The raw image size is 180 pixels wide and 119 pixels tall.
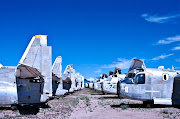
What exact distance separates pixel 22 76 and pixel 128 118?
24.4ft

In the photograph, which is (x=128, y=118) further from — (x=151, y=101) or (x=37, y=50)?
(x=37, y=50)

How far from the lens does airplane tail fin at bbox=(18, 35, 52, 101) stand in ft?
48.9

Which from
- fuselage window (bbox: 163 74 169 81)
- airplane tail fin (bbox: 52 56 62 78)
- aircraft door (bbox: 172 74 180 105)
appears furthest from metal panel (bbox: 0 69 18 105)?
airplane tail fin (bbox: 52 56 62 78)

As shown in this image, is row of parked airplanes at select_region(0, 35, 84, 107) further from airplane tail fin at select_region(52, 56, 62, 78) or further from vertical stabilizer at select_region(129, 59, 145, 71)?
airplane tail fin at select_region(52, 56, 62, 78)

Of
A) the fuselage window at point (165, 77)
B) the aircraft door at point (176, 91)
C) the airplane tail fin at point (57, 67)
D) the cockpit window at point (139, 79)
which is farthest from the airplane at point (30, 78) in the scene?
the airplane tail fin at point (57, 67)

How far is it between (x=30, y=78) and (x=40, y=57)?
245 cm

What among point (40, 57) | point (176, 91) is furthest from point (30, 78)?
point (176, 91)

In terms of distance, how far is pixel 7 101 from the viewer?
12758 mm

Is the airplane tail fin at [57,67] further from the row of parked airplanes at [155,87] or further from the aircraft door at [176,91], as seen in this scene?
the aircraft door at [176,91]

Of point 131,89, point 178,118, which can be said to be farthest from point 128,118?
point 131,89

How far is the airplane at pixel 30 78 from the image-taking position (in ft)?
42.1

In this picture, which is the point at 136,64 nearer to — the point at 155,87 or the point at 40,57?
the point at 155,87

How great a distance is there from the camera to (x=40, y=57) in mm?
15344

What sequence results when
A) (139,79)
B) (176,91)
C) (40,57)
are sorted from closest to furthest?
(176,91), (139,79), (40,57)
